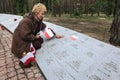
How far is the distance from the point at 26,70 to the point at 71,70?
0.95 metres

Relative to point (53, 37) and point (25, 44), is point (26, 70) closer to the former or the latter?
point (25, 44)

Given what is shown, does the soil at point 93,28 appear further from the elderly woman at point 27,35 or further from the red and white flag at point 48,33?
the elderly woman at point 27,35

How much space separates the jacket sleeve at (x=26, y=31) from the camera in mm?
3660

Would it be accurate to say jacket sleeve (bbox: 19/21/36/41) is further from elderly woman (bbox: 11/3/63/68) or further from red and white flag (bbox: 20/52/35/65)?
red and white flag (bbox: 20/52/35/65)

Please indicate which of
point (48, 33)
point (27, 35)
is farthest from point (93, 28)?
point (27, 35)

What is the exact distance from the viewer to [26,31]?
12.0 feet

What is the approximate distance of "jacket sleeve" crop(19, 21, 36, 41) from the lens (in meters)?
3.66

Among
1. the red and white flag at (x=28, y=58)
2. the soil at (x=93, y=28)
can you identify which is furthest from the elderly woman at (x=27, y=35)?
the soil at (x=93, y=28)

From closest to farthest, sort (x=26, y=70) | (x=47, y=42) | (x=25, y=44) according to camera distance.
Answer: (x=26, y=70)
(x=25, y=44)
(x=47, y=42)

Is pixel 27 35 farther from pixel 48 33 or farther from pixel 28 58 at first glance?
pixel 48 33

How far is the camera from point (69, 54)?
11.8 feet

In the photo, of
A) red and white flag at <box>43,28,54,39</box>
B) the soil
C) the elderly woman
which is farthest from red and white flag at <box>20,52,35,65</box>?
the soil

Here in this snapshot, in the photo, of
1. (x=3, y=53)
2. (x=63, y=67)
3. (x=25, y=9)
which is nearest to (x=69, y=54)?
(x=63, y=67)

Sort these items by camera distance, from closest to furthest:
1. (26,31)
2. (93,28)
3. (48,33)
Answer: (26,31) → (48,33) → (93,28)
